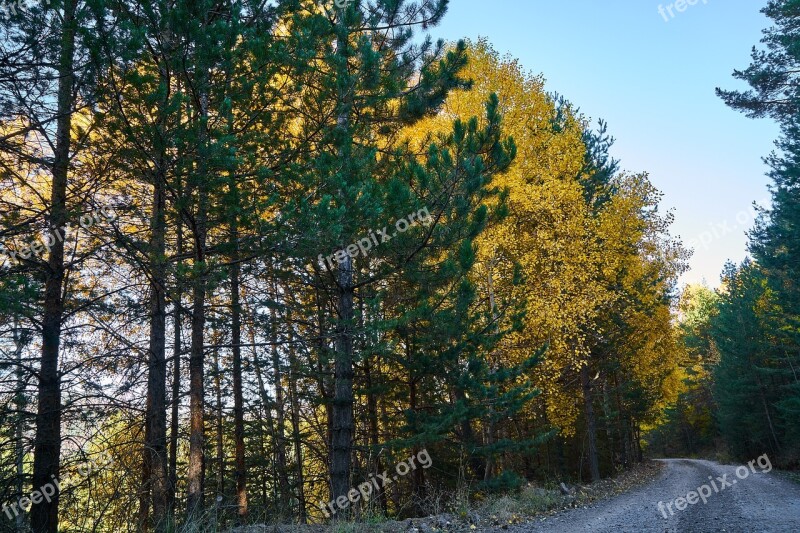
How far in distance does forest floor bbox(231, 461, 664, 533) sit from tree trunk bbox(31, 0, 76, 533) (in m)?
2.17

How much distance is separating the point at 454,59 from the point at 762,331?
26388mm

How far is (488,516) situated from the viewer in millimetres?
7953

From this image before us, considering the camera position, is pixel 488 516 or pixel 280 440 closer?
pixel 488 516

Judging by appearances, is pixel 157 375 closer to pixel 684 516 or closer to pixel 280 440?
pixel 280 440

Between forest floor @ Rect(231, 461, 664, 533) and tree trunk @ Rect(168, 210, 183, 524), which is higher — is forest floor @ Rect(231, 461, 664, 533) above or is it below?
below

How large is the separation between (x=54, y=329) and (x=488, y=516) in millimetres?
6840

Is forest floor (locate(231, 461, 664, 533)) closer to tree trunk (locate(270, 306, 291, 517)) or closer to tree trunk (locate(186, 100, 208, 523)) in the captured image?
tree trunk (locate(186, 100, 208, 523))

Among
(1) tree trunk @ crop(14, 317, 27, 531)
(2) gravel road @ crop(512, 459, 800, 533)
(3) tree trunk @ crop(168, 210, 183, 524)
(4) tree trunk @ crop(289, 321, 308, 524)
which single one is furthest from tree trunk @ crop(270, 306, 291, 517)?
(2) gravel road @ crop(512, 459, 800, 533)

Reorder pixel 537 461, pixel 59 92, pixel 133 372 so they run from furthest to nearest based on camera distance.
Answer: pixel 537 461 < pixel 133 372 < pixel 59 92

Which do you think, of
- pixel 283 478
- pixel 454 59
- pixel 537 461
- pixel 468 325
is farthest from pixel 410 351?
pixel 537 461

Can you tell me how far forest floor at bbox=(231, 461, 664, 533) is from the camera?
6070 mm

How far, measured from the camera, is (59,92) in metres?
5.64

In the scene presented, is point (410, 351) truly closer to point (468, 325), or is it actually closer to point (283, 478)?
point (468, 325)

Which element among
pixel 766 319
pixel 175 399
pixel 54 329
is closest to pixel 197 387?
pixel 175 399
